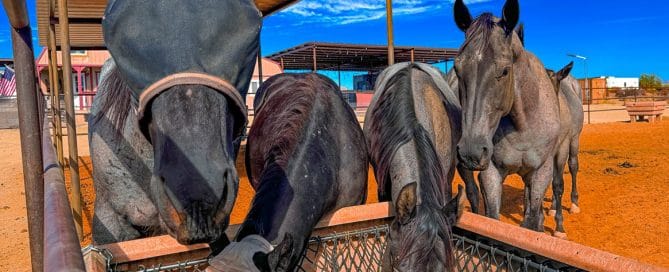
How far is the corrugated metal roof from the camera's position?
453 cm

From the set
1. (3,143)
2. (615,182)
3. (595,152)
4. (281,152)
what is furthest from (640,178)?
(3,143)

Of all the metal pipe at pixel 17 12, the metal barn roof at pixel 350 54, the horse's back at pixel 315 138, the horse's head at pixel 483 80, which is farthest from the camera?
the metal barn roof at pixel 350 54

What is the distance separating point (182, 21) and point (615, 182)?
6.95 meters

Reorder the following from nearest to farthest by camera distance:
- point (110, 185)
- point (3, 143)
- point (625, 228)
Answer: point (110, 185) → point (625, 228) → point (3, 143)

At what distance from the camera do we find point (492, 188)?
3172mm

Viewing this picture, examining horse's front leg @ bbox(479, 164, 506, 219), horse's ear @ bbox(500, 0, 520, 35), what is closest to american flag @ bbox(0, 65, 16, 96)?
horse's front leg @ bbox(479, 164, 506, 219)

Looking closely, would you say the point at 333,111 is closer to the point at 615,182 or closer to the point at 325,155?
the point at 325,155

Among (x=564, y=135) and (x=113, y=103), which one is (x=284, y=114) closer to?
(x=113, y=103)

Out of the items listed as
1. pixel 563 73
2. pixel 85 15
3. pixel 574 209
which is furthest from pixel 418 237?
pixel 85 15

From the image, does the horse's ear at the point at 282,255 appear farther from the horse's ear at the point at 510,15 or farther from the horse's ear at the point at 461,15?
the horse's ear at the point at 461,15

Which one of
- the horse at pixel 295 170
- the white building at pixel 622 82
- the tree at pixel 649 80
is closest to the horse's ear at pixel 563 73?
the horse at pixel 295 170

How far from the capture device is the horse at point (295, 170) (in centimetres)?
126

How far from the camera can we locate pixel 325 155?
1.80 m

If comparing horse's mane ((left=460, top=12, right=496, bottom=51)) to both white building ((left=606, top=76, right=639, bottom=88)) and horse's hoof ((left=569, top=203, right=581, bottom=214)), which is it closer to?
horse's hoof ((left=569, top=203, right=581, bottom=214))
